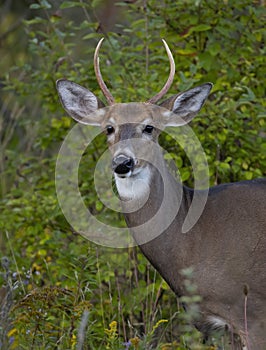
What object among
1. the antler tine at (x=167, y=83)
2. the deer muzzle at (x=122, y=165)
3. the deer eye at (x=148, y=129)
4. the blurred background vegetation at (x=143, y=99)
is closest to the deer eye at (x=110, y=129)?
the deer eye at (x=148, y=129)

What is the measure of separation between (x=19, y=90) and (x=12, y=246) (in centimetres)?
129

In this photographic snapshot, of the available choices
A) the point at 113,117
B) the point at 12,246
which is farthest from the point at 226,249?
the point at 12,246

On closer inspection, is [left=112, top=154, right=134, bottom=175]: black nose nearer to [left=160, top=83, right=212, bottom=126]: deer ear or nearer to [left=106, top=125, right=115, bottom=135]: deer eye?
[left=106, top=125, right=115, bottom=135]: deer eye

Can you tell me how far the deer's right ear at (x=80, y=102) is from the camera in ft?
20.2

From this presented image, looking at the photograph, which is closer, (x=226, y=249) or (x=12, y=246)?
(x=226, y=249)


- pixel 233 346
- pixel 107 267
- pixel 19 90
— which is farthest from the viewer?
pixel 19 90

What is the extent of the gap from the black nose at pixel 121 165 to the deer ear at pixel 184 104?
27.1 inches

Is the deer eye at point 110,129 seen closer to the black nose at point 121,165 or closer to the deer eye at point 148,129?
the deer eye at point 148,129

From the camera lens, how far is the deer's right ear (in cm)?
614

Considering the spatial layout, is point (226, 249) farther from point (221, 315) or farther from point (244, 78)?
point (244, 78)

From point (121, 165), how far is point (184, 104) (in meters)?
0.86

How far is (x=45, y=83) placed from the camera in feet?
24.4

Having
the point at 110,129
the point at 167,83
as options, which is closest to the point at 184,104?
the point at 167,83

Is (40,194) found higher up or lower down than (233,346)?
lower down
